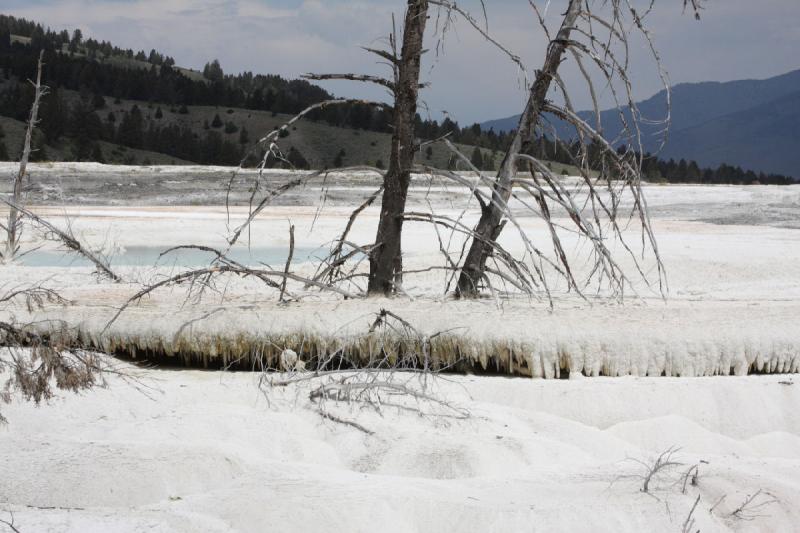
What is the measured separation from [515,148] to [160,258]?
813cm

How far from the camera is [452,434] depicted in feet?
→ 14.8

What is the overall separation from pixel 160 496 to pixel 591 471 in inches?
70.8

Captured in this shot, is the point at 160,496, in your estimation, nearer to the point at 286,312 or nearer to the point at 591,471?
the point at 591,471

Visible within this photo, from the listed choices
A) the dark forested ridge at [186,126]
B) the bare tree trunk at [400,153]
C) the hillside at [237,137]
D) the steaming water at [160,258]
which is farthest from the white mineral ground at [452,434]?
the hillside at [237,137]

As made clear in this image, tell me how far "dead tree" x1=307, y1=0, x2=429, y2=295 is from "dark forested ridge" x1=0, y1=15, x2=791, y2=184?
30889 mm

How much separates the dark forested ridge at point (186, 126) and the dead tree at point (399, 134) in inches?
1216

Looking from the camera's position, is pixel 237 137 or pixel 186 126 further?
pixel 186 126

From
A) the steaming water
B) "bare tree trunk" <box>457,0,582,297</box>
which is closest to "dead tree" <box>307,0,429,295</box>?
"bare tree trunk" <box>457,0,582,297</box>

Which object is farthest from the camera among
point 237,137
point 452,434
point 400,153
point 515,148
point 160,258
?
point 237,137

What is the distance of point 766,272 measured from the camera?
11539 millimetres

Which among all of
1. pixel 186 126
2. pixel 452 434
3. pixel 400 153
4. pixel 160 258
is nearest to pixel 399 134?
pixel 400 153

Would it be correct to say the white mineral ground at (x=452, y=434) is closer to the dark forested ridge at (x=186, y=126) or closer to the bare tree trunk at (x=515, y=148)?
the bare tree trunk at (x=515, y=148)

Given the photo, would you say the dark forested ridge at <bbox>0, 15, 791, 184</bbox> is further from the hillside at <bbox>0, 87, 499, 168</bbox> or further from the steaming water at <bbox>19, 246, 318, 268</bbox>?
the steaming water at <bbox>19, 246, 318, 268</bbox>

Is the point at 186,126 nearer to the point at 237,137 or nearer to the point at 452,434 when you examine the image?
the point at 237,137
